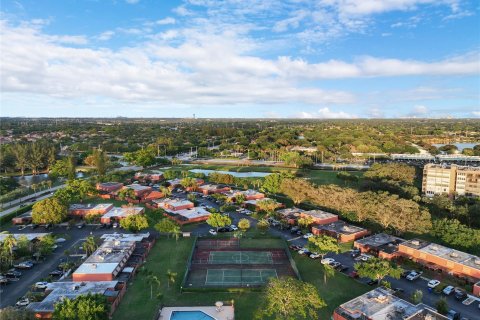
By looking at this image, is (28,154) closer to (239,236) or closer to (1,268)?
(1,268)

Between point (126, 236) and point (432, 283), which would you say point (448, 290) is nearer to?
point (432, 283)

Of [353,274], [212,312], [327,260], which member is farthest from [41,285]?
[353,274]

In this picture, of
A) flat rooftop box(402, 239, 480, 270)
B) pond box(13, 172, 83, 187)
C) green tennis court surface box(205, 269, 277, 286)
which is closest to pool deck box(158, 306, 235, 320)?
green tennis court surface box(205, 269, 277, 286)

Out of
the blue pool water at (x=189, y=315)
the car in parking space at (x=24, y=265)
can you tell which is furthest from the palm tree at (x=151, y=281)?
the car in parking space at (x=24, y=265)

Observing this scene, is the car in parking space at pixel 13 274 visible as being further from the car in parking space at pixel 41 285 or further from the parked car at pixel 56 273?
the car in parking space at pixel 41 285

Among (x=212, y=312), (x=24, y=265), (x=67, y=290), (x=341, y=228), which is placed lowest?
(x=212, y=312)

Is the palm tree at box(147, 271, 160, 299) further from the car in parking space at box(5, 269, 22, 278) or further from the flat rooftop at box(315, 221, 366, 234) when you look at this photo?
the flat rooftop at box(315, 221, 366, 234)

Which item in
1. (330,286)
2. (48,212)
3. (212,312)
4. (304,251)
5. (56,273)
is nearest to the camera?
(212,312)
